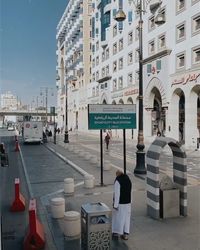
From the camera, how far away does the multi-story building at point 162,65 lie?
1412 inches

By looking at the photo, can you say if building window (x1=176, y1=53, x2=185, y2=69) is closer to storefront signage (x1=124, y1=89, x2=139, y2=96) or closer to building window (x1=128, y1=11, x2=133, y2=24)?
storefront signage (x1=124, y1=89, x2=139, y2=96)

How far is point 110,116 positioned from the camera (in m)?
14.2

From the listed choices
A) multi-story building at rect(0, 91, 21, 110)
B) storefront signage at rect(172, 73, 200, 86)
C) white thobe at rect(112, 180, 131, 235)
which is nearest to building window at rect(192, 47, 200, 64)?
storefront signage at rect(172, 73, 200, 86)

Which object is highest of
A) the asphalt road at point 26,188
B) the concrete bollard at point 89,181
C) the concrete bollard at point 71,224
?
the concrete bollard at point 71,224

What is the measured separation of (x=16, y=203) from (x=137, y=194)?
14.5 ft

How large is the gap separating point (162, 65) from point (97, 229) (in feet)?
118

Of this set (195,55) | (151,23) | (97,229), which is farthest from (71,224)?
(151,23)

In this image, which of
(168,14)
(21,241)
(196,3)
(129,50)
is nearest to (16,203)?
(21,241)

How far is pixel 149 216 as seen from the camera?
9.92m

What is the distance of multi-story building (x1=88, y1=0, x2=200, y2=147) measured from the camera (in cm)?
3588

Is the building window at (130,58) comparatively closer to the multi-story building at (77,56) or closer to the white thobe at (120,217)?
the multi-story building at (77,56)

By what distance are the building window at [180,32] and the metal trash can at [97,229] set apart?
3312cm

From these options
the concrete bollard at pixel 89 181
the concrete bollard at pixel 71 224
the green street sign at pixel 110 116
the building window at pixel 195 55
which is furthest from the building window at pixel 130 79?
the concrete bollard at pixel 71 224

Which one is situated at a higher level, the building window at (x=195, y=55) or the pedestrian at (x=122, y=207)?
the building window at (x=195, y=55)
